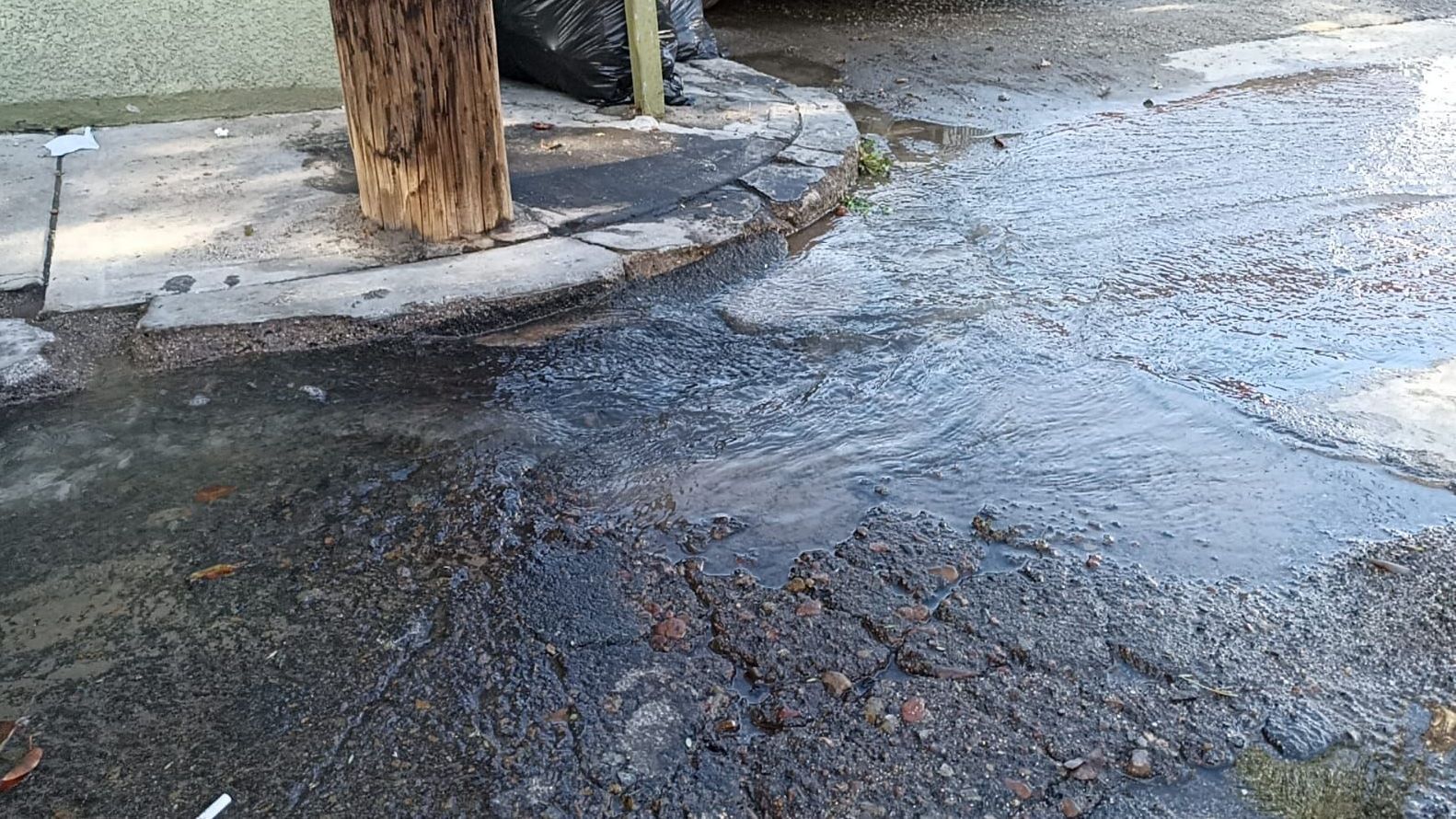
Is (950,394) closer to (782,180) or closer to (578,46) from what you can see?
(782,180)

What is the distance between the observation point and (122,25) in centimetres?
441

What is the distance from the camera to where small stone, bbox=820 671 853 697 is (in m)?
1.92

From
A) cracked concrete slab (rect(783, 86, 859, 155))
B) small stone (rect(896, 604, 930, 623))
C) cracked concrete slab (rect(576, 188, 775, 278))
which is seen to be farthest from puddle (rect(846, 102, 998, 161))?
small stone (rect(896, 604, 930, 623))

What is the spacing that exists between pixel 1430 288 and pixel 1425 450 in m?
1.20

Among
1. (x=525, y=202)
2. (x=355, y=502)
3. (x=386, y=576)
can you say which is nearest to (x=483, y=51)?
(x=525, y=202)

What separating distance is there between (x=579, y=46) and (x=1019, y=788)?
165 inches

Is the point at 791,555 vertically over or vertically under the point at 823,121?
under

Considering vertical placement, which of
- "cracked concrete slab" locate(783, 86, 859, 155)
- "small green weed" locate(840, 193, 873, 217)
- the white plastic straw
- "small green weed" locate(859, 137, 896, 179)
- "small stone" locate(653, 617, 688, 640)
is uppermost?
"cracked concrete slab" locate(783, 86, 859, 155)

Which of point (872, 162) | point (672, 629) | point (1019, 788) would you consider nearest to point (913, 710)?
point (1019, 788)

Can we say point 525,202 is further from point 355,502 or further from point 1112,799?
point 1112,799

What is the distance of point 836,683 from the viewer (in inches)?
76.1

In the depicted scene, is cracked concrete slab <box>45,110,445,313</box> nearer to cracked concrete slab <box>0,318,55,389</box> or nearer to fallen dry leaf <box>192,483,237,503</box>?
cracked concrete slab <box>0,318,55,389</box>

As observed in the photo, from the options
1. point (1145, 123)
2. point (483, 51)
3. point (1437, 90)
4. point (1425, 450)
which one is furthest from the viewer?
point (1437, 90)

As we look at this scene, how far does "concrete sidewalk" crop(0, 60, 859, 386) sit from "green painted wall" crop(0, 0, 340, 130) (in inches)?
4.6
